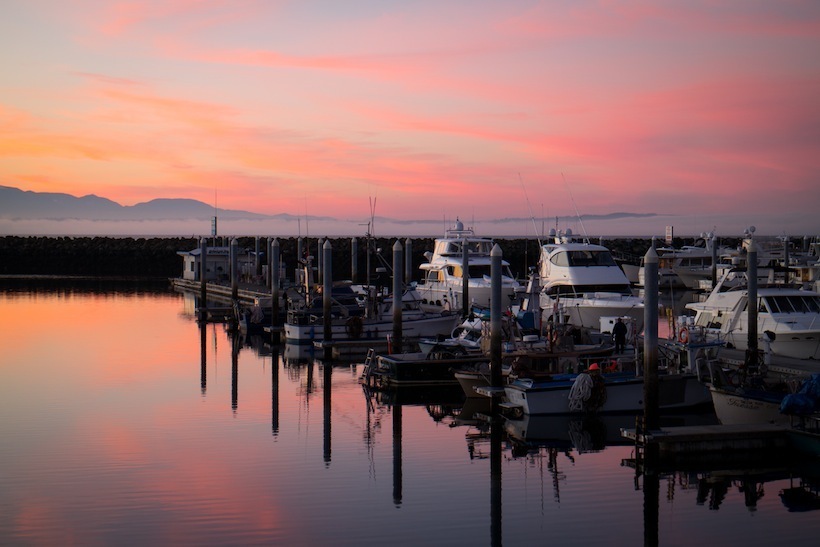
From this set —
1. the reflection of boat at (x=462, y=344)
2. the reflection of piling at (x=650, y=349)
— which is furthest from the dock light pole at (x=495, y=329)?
the reflection of piling at (x=650, y=349)

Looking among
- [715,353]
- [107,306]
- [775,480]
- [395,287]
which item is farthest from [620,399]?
[107,306]

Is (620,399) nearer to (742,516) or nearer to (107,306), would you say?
(742,516)

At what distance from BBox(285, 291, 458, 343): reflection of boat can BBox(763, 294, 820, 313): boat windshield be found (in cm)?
1230

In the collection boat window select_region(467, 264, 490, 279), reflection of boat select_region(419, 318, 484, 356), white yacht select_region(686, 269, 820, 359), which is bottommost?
reflection of boat select_region(419, 318, 484, 356)

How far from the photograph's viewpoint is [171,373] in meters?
32.0

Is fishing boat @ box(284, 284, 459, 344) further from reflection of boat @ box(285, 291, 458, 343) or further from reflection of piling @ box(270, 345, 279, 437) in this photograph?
reflection of piling @ box(270, 345, 279, 437)

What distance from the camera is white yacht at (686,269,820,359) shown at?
27125mm

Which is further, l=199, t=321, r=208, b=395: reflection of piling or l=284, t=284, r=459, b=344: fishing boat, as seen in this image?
l=284, t=284, r=459, b=344: fishing boat

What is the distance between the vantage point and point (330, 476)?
1927cm

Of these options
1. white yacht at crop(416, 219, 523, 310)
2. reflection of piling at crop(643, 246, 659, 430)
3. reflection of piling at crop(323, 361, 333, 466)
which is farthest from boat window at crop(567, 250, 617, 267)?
reflection of piling at crop(643, 246, 659, 430)

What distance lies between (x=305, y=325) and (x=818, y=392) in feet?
66.4

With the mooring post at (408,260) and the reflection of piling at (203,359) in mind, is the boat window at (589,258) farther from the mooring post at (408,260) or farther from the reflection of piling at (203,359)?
the reflection of piling at (203,359)

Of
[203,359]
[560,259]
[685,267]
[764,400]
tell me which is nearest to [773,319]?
[764,400]

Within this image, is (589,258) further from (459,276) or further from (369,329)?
(369,329)
